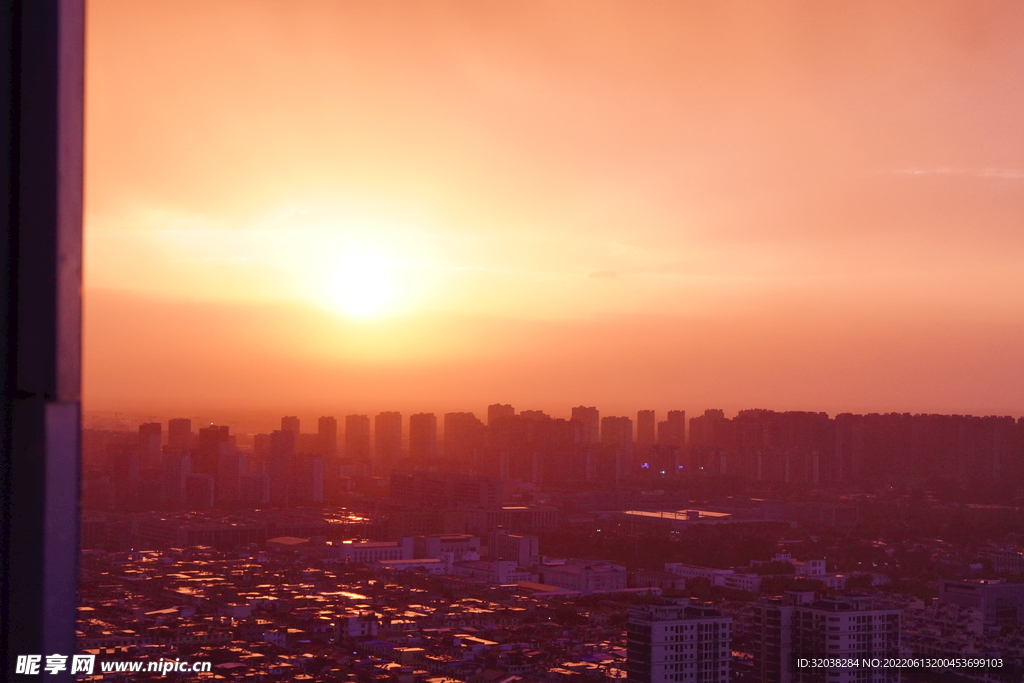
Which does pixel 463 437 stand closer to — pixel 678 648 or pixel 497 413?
pixel 497 413

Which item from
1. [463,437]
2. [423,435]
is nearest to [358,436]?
[423,435]

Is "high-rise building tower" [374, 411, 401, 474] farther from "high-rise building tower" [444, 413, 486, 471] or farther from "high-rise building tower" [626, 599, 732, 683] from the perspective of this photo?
"high-rise building tower" [626, 599, 732, 683]

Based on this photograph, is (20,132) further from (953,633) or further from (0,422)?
(953,633)

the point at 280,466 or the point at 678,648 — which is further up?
the point at 280,466

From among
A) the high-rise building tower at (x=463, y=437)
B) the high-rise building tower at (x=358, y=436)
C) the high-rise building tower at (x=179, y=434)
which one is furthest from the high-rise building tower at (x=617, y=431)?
the high-rise building tower at (x=179, y=434)

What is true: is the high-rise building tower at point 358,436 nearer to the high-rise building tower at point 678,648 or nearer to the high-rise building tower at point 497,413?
the high-rise building tower at point 497,413
